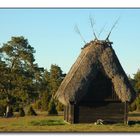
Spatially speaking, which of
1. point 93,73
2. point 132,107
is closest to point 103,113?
point 93,73

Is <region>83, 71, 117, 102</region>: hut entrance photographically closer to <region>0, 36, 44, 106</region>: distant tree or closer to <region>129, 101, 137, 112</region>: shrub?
<region>0, 36, 44, 106</region>: distant tree

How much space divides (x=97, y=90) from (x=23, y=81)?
6.22m

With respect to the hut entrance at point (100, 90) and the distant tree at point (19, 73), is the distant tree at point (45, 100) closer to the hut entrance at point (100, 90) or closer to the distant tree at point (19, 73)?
the distant tree at point (19, 73)

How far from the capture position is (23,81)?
31797 millimetres

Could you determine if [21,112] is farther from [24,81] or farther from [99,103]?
[99,103]

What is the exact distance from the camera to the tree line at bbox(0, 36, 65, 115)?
29.5 m

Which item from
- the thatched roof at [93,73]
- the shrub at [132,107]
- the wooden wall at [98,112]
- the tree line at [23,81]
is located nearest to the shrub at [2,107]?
the tree line at [23,81]

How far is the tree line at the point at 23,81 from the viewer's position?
96.9 feet

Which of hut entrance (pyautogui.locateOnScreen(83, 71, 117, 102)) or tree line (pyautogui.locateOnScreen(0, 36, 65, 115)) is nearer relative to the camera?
hut entrance (pyautogui.locateOnScreen(83, 71, 117, 102))

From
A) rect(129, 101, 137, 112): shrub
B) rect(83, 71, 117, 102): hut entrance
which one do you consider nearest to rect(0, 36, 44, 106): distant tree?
rect(83, 71, 117, 102): hut entrance
